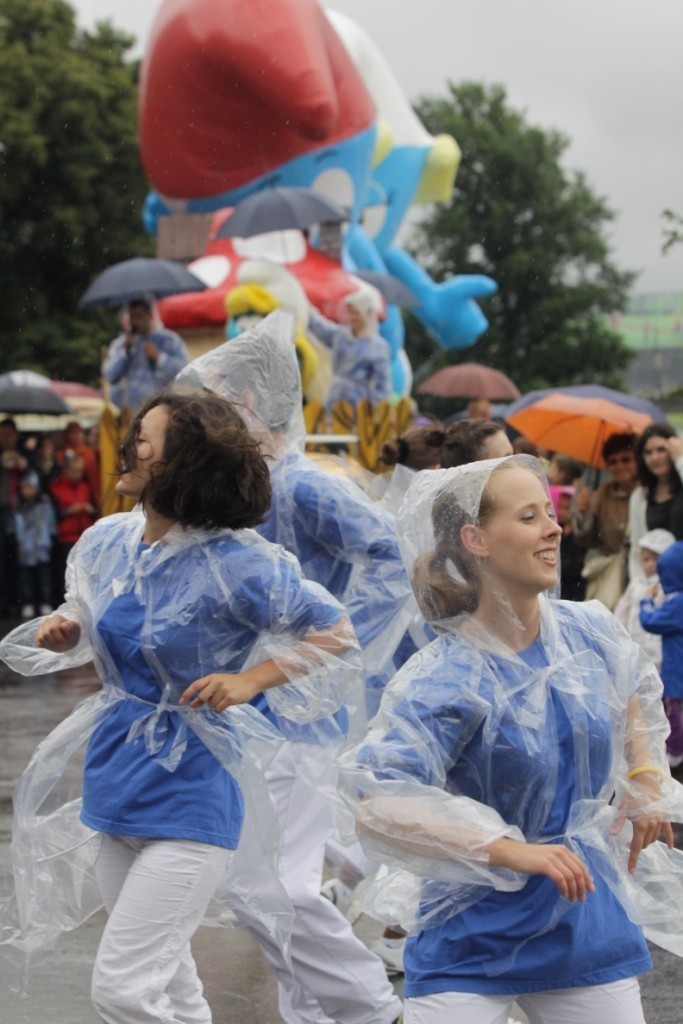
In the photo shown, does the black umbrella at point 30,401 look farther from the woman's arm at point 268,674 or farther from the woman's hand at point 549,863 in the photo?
the woman's hand at point 549,863

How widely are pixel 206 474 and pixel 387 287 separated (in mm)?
13336

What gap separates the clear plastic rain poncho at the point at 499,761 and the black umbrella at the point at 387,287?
529 inches

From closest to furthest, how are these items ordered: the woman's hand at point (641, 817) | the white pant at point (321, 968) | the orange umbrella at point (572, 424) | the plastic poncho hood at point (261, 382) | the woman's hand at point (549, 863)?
the woman's hand at point (549, 863) → the woman's hand at point (641, 817) → the white pant at point (321, 968) → the plastic poncho hood at point (261, 382) → the orange umbrella at point (572, 424)

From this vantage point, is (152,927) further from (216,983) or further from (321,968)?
(216,983)

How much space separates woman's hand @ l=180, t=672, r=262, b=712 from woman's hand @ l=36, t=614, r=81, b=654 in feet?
1.32

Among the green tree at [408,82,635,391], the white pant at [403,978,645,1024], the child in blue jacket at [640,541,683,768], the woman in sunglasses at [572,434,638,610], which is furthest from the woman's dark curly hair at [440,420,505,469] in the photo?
the green tree at [408,82,635,391]

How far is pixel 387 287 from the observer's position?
16656 millimetres

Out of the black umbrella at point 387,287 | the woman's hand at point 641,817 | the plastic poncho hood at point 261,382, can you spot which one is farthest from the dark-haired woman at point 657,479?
the black umbrella at point 387,287

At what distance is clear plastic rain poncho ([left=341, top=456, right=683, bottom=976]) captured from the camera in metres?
2.67

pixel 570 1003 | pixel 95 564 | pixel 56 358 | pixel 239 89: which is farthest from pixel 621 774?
pixel 56 358

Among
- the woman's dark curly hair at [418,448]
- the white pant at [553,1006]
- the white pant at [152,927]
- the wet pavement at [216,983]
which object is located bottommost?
the wet pavement at [216,983]

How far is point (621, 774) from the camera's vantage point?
290 cm

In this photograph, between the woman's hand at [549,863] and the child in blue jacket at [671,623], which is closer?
the woman's hand at [549,863]

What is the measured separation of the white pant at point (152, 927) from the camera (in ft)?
10.6
